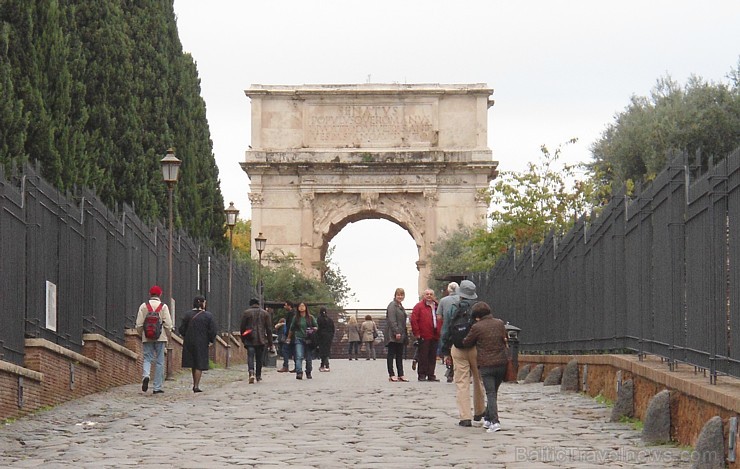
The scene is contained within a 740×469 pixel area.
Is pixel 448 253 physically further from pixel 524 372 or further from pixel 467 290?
pixel 467 290


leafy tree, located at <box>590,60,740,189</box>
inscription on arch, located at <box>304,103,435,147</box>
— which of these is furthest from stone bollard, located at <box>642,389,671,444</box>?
inscription on arch, located at <box>304,103,435,147</box>

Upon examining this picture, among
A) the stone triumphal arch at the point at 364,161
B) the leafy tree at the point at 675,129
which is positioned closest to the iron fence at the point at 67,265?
the leafy tree at the point at 675,129

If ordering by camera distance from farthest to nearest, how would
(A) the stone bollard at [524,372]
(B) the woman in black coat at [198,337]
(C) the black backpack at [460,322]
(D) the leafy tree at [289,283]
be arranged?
1. (D) the leafy tree at [289,283]
2. (A) the stone bollard at [524,372]
3. (B) the woman in black coat at [198,337]
4. (C) the black backpack at [460,322]

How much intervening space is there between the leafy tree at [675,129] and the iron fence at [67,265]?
28.7 m

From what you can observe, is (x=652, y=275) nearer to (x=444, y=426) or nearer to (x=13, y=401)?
(x=444, y=426)

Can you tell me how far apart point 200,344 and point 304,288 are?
4057cm

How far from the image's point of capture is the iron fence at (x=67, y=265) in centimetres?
1578

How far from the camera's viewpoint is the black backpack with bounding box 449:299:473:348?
603 inches

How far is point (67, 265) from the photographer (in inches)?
736

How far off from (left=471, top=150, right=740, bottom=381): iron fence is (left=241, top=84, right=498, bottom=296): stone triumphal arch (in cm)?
4090

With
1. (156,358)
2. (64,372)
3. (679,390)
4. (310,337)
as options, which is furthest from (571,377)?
(310,337)

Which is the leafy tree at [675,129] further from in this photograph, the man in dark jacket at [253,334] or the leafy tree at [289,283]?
the man in dark jacket at [253,334]

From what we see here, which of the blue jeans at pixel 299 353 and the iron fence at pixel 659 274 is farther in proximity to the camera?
the blue jeans at pixel 299 353

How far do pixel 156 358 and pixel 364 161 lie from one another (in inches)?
1753
